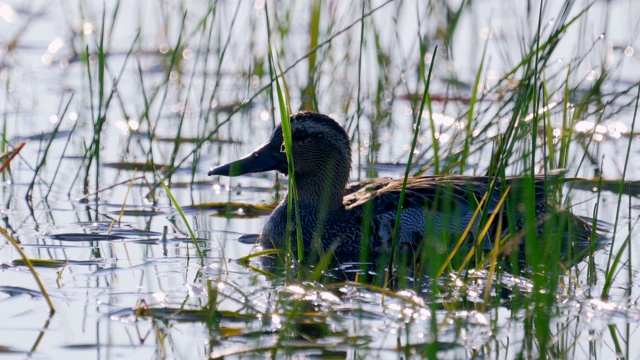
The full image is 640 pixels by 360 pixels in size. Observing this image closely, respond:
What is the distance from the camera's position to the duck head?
7316 mm

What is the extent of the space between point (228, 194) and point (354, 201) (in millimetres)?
933

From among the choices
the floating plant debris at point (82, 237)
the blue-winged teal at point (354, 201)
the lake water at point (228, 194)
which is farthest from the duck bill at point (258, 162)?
the floating plant debris at point (82, 237)

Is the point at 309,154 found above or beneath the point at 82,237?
above

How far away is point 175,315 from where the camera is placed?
5117 mm

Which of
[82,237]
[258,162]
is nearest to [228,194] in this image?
[258,162]

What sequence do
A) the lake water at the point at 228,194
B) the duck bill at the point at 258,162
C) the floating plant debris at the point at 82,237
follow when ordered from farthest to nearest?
the duck bill at the point at 258,162, the floating plant debris at the point at 82,237, the lake water at the point at 228,194

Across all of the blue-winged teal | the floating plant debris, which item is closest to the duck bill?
the blue-winged teal

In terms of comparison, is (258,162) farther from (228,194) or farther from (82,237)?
(82,237)

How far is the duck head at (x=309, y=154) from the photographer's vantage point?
24.0 ft

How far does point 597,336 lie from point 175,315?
1746 millimetres

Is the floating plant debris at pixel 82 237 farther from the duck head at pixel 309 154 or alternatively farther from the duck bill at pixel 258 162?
the duck bill at pixel 258 162

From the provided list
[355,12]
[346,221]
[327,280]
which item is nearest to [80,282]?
[327,280]

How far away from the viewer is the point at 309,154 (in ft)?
24.7

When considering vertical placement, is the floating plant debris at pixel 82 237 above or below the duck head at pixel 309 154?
below
